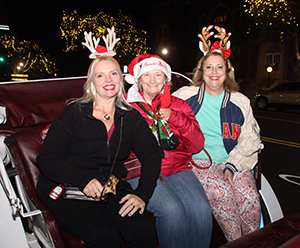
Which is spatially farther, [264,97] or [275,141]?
[264,97]

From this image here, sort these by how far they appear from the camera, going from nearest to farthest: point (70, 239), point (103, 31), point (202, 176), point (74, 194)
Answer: point (70, 239)
point (74, 194)
point (202, 176)
point (103, 31)

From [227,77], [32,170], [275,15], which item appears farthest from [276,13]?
[32,170]

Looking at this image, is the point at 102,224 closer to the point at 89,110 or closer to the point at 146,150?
the point at 146,150

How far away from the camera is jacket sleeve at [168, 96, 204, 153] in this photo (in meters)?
2.31

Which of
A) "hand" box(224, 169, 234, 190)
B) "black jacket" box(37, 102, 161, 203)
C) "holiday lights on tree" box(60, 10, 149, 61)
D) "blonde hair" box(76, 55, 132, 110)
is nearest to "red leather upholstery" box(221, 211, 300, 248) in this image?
"hand" box(224, 169, 234, 190)

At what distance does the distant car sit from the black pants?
1173 cm

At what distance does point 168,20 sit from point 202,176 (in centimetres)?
3028

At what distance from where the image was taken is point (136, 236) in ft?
5.96

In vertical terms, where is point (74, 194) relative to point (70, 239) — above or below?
above

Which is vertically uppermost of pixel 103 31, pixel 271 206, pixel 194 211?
pixel 103 31

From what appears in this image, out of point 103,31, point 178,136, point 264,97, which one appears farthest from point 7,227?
point 103,31

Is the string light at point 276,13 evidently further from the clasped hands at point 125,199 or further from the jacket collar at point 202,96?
the clasped hands at point 125,199

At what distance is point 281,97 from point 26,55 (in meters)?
24.3

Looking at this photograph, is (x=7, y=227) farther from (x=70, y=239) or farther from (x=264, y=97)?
(x=264, y=97)
